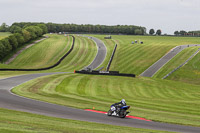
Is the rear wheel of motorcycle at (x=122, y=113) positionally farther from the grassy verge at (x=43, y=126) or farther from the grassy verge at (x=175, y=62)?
the grassy verge at (x=175, y=62)

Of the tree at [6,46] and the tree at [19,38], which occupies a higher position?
the tree at [19,38]

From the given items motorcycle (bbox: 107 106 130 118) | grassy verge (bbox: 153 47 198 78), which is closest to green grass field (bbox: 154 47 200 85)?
grassy verge (bbox: 153 47 198 78)

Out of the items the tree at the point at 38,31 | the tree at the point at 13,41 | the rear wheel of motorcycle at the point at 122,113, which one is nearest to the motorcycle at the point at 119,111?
the rear wheel of motorcycle at the point at 122,113

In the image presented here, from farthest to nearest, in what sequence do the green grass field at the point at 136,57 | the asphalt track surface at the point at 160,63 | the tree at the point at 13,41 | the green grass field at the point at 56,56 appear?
1. the tree at the point at 13,41
2. the green grass field at the point at 56,56
3. the green grass field at the point at 136,57
4. the asphalt track surface at the point at 160,63

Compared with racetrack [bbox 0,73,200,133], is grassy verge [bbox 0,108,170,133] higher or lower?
higher

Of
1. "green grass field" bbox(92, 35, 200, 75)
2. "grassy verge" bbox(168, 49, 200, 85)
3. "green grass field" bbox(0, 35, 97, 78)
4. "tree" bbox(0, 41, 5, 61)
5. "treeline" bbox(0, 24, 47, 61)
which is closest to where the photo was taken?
"grassy verge" bbox(168, 49, 200, 85)

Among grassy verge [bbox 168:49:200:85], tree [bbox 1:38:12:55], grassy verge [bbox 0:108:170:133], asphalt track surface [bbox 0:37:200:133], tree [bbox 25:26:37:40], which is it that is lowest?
grassy verge [bbox 168:49:200:85]

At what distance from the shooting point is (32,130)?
17.6 metres

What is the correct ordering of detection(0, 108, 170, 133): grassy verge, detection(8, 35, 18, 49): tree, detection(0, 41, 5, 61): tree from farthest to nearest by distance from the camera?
1. detection(8, 35, 18, 49): tree
2. detection(0, 41, 5, 61): tree
3. detection(0, 108, 170, 133): grassy verge

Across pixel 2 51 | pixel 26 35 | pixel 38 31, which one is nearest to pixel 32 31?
pixel 38 31

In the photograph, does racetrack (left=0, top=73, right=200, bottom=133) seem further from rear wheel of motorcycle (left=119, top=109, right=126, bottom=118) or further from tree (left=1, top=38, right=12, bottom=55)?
tree (left=1, top=38, right=12, bottom=55)

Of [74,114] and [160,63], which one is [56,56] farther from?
[74,114]

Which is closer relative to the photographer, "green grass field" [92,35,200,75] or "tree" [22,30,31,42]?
"green grass field" [92,35,200,75]

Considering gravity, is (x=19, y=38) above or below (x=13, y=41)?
above
